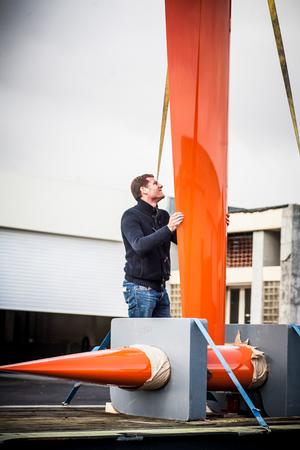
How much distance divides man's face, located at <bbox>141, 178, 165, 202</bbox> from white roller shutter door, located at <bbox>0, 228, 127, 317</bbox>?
17089 millimetres

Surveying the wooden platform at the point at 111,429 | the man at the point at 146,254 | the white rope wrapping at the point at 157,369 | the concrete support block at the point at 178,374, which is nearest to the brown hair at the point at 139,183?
the man at the point at 146,254

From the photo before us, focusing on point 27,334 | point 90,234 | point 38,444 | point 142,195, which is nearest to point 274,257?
point 90,234

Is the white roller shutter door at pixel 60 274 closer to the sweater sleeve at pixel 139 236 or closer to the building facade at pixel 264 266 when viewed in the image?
the building facade at pixel 264 266

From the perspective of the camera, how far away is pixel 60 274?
23.4m

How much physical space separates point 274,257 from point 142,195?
→ 64.5 ft

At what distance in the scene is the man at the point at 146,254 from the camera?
17.6 ft

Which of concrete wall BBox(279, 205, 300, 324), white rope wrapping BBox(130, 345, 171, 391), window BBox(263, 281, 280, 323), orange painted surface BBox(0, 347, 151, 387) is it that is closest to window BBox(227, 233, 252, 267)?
window BBox(263, 281, 280, 323)

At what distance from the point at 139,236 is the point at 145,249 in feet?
0.47

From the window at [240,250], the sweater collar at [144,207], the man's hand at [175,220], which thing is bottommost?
the man's hand at [175,220]

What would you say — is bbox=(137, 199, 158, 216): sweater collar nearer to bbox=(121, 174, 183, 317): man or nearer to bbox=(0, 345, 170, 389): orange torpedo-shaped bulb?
bbox=(121, 174, 183, 317): man

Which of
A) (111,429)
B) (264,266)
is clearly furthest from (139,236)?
(264,266)

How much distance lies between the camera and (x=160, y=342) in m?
4.88

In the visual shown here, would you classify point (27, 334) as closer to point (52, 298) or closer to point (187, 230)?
point (52, 298)

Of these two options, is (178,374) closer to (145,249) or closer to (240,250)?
(145,249)
